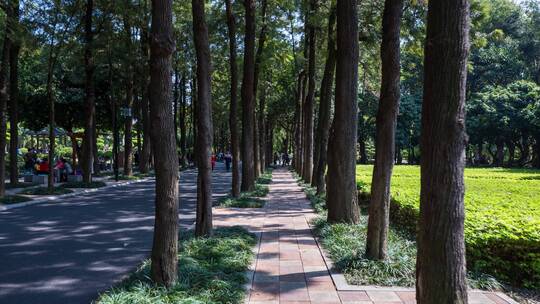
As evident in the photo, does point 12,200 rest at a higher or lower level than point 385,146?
lower

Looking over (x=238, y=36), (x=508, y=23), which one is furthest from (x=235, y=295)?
(x=508, y=23)

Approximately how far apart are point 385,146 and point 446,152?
11.9ft

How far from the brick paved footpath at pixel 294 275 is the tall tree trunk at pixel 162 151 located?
1.04 meters

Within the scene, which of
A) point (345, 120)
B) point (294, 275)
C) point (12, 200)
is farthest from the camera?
point (12, 200)

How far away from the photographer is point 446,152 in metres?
3.38

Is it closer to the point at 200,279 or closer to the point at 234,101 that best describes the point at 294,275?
the point at 200,279

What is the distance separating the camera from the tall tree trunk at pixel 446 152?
11.0 feet

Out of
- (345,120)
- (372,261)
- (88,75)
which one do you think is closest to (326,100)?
(345,120)

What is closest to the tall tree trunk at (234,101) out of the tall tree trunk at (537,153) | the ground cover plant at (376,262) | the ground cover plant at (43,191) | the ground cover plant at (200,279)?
the ground cover plant at (43,191)

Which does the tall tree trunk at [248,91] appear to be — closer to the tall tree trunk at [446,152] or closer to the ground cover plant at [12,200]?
the ground cover plant at [12,200]

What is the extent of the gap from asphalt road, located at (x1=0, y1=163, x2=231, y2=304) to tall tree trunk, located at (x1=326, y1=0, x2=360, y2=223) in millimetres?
3628

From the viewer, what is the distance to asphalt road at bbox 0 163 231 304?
6.22 meters

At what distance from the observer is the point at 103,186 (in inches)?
880

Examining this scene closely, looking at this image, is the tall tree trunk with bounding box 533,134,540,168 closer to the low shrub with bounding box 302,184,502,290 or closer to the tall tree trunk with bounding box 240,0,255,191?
the tall tree trunk with bounding box 240,0,255,191
